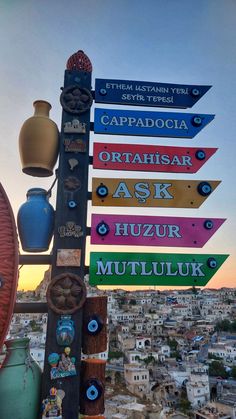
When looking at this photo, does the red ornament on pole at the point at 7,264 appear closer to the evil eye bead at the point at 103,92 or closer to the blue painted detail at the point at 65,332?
the blue painted detail at the point at 65,332

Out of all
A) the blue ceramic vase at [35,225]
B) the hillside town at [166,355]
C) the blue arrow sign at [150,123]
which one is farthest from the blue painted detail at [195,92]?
the hillside town at [166,355]

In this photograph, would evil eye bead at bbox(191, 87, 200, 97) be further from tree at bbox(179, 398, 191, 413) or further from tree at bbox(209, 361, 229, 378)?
tree at bbox(209, 361, 229, 378)

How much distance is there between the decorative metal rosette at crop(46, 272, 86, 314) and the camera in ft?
7.32

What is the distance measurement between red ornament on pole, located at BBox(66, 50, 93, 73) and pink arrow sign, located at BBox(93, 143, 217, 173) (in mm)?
747

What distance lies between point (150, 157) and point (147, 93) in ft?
2.21

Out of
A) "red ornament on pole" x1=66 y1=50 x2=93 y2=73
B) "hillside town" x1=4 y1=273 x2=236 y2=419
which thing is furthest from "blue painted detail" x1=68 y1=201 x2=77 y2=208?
"hillside town" x1=4 y1=273 x2=236 y2=419

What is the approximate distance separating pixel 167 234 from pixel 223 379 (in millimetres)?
31525

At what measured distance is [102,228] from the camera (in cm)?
251

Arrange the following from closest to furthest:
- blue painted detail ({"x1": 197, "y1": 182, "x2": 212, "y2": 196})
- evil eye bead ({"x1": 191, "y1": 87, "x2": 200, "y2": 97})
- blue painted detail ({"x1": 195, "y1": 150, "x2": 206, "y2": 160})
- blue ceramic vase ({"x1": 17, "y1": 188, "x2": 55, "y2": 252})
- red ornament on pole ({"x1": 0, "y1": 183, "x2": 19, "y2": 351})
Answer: red ornament on pole ({"x1": 0, "y1": 183, "x2": 19, "y2": 351}), blue ceramic vase ({"x1": 17, "y1": 188, "x2": 55, "y2": 252}), blue painted detail ({"x1": 197, "y1": 182, "x2": 212, "y2": 196}), blue painted detail ({"x1": 195, "y1": 150, "x2": 206, "y2": 160}), evil eye bead ({"x1": 191, "y1": 87, "x2": 200, "y2": 97})

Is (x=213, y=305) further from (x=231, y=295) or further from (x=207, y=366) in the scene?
(x=207, y=366)

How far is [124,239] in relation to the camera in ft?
8.29

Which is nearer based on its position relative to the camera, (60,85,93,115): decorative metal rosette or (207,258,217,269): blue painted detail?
(207,258,217,269): blue painted detail

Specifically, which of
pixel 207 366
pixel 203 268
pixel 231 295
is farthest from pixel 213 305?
pixel 203 268

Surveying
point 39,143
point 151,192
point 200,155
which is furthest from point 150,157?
point 39,143
